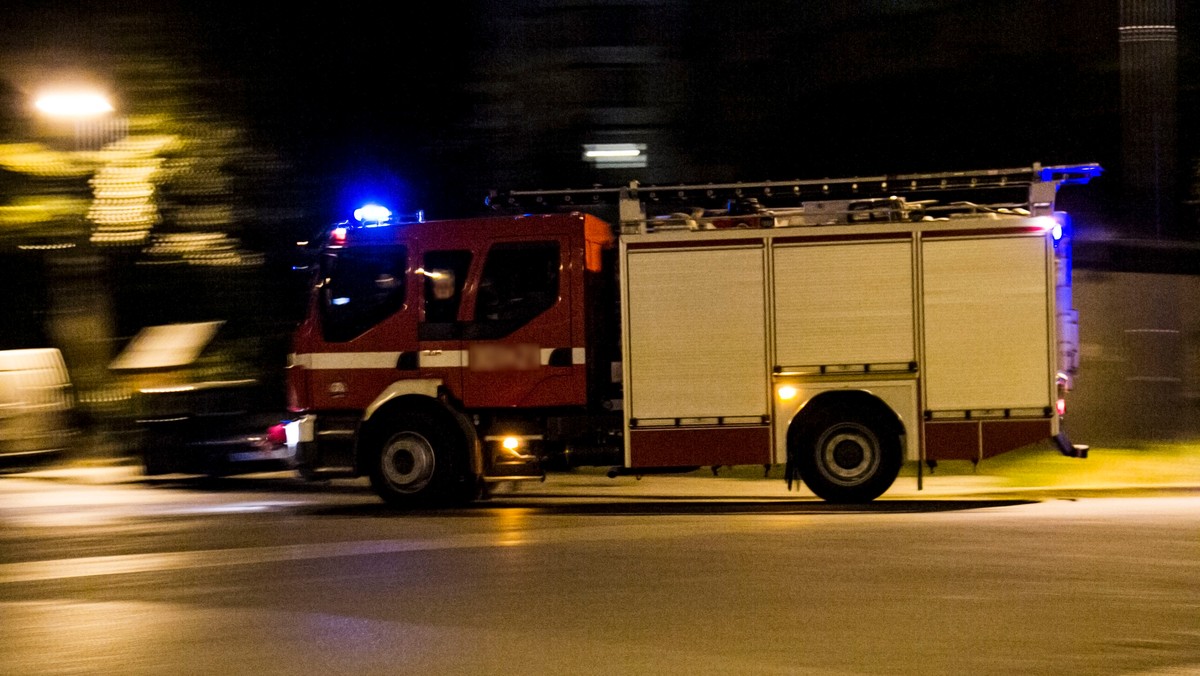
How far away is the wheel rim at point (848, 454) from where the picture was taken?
11570mm

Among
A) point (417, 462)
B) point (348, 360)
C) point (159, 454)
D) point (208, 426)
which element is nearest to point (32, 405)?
point (159, 454)

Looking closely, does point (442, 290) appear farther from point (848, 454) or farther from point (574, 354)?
point (848, 454)

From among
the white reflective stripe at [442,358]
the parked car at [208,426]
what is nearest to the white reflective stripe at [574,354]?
the white reflective stripe at [442,358]

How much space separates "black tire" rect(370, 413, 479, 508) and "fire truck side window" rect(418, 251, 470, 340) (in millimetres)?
841

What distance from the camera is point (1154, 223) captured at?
49.4 ft

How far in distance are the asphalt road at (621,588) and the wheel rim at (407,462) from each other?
0.35 m

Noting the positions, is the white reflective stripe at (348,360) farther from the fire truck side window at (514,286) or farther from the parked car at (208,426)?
the parked car at (208,426)

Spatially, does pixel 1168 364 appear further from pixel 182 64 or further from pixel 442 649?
pixel 182 64

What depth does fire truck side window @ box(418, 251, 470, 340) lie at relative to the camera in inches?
475

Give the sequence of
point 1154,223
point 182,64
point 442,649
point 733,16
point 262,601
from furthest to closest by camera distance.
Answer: point 733,16 → point 182,64 → point 1154,223 → point 262,601 → point 442,649

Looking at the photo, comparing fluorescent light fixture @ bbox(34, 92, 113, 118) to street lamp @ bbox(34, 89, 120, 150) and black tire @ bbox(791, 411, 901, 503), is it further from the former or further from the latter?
black tire @ bbox(791, 411, 901, 503)

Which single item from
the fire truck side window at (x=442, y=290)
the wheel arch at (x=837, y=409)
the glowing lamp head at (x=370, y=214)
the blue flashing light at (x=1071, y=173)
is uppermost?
the blue flashing light at (x=1071, y=173)

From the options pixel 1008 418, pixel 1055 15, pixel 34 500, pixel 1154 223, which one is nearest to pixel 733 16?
pixel 1055 15

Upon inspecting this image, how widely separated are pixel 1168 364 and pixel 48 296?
50.8ft
